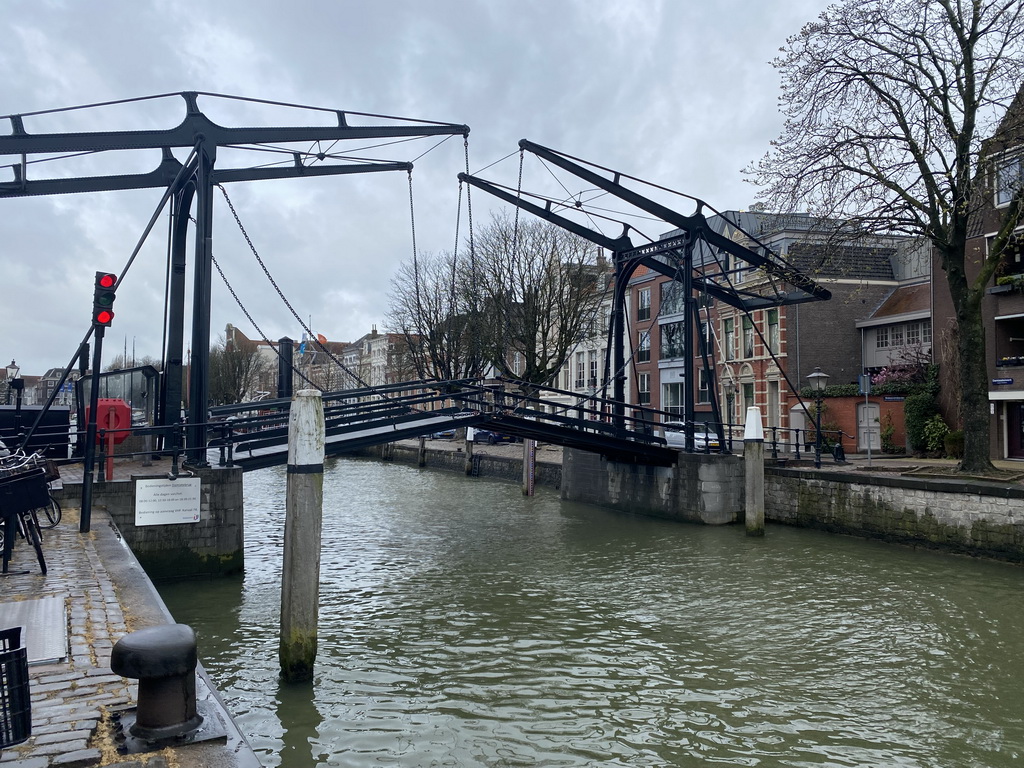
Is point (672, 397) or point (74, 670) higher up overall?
point (672, 397)

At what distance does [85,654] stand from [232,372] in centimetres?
5778

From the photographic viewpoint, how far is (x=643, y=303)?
40.3m

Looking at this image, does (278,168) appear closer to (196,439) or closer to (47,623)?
(196,439)

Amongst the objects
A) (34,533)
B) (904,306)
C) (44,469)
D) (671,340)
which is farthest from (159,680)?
(671,340)

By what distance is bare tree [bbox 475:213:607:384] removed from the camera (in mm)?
31250

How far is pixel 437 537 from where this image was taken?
51.0 ft

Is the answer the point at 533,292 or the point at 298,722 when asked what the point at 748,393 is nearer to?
the point at 533,292

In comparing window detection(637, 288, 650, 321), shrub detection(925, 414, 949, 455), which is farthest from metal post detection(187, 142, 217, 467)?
window detection(637, 288, 650, 321)

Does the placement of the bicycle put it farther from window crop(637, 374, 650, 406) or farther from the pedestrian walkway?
window crop(637, 374, 650, 406)

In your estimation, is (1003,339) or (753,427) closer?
(753,427)

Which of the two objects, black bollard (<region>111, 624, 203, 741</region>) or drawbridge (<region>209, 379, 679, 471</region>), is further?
drawbridge (<region>209, 379, 679, 471</region>)

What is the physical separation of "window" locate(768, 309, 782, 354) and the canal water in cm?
1659

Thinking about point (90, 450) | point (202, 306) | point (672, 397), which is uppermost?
point (202, 306)

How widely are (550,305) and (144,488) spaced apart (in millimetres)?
22246
